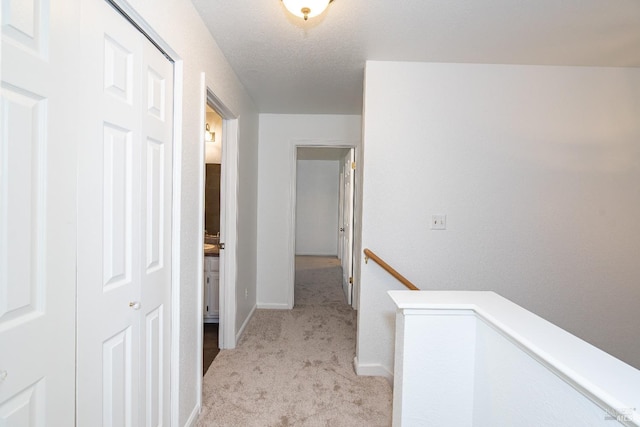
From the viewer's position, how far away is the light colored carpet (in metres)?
1.92

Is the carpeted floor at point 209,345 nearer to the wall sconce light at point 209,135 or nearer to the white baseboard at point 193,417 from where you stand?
the white baseboard at point 193,417

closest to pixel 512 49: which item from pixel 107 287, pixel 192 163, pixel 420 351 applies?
pixel 420 351

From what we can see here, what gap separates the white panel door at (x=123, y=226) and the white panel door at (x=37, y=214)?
7 centimetres

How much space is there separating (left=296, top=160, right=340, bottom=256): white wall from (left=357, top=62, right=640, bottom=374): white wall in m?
5.51

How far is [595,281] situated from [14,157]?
3.35 metres

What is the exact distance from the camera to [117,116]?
1.13 metres

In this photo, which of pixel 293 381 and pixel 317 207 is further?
pixel 317 207

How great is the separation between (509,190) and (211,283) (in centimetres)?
280

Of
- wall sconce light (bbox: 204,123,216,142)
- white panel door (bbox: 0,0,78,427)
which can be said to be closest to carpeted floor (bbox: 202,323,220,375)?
white panel door (bbox: 0,0,78,427)

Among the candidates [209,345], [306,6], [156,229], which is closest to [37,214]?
[156,229]

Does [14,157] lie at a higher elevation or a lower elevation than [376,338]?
higher

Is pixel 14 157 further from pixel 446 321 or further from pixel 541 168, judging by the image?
pixel 541 168

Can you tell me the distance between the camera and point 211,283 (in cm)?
317

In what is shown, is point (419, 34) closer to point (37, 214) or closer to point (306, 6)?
point (306, 6)
